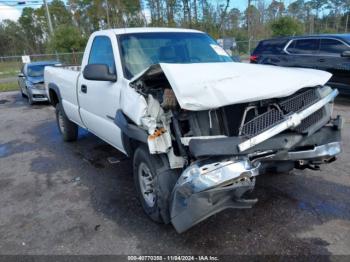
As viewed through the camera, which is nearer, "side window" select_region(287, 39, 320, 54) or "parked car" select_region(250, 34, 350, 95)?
"parked car" select_region(250, 34, 350, 95)

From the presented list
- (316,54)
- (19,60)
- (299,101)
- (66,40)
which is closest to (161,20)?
(66,40)

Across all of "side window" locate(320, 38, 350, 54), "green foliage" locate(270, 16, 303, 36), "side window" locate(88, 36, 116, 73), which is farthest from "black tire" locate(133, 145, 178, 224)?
"green foliage" locate(270, 16, 303, 36)

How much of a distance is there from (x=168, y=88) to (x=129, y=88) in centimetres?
52

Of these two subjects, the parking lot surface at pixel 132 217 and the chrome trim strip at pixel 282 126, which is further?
the parking lot surface at pixel 132 217

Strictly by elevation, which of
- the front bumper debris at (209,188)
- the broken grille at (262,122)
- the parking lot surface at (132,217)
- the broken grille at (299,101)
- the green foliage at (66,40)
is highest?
the green foliage at (66,40)

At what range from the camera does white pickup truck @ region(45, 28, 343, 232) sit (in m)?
2.46

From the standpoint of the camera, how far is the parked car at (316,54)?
8234 mm

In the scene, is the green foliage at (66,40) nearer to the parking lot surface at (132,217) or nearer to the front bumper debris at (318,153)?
the parking lot surface at (132,217)

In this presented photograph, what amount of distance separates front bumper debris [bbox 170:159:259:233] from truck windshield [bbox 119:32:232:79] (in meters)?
1.58

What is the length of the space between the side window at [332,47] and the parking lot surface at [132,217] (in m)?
4.15

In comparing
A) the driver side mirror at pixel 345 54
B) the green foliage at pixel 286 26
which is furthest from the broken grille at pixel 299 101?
the green foliage at pixel 286 26

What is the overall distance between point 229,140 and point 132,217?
5.11 feet

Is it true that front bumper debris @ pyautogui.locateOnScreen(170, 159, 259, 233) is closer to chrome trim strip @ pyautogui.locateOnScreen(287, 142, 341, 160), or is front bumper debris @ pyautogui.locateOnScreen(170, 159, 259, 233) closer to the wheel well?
chrome trim strip @ pyautogui.locateOnScreen(287, 142, 341, 160)

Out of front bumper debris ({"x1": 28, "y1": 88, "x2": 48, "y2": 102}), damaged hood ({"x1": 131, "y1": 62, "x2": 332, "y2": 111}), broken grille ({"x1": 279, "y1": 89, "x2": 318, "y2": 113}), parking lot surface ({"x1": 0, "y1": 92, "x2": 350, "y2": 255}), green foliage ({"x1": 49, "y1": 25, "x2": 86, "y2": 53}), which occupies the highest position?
green foliage ({"x1": 49, "y1": 25, "x2": 86, "y2": 53})
